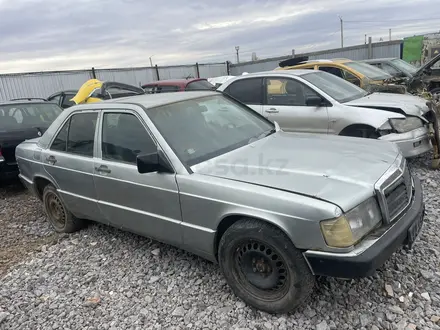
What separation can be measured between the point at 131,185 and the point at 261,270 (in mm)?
1386

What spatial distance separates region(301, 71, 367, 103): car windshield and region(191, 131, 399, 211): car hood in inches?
93.0

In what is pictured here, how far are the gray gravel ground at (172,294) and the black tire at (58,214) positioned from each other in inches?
15.7

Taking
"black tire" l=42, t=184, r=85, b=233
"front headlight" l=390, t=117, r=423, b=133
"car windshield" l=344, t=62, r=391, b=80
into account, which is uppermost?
"car windshield" l=344, t=62, r=391, b=80

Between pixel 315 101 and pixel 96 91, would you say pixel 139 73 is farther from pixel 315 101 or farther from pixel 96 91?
pixel 315 101

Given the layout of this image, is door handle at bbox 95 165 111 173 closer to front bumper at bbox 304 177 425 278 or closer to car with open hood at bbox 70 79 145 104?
front bumper at bbox 304 177 425 278

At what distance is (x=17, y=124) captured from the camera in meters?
6.14

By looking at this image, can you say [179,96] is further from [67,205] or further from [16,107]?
[16,107]

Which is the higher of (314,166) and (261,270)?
(314,166)

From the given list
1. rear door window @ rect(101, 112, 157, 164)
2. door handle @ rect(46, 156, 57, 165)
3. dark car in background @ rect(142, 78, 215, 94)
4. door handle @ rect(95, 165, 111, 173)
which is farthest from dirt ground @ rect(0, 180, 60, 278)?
dark car in background @ rect(142, 78, 215, 94)

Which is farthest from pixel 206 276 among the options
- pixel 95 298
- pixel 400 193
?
pixel 400 193

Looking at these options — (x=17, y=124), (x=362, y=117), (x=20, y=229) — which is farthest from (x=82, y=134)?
(x=362, y=117)

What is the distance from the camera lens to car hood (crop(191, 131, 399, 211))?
240 centimetres

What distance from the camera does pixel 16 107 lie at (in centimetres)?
646

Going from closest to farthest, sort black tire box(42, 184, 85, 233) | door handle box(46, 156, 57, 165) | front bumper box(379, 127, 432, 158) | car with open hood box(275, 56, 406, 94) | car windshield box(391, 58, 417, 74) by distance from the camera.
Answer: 1. door handle box(46, 156, 57, 165)
2. black tire box(42, 184, 85, 233)
3. front bumper box(379, 127, 432, 158)
4. car with open hood box(275, 56, 406, 94)
5. car windshield box(391, 58, 417, 74)
